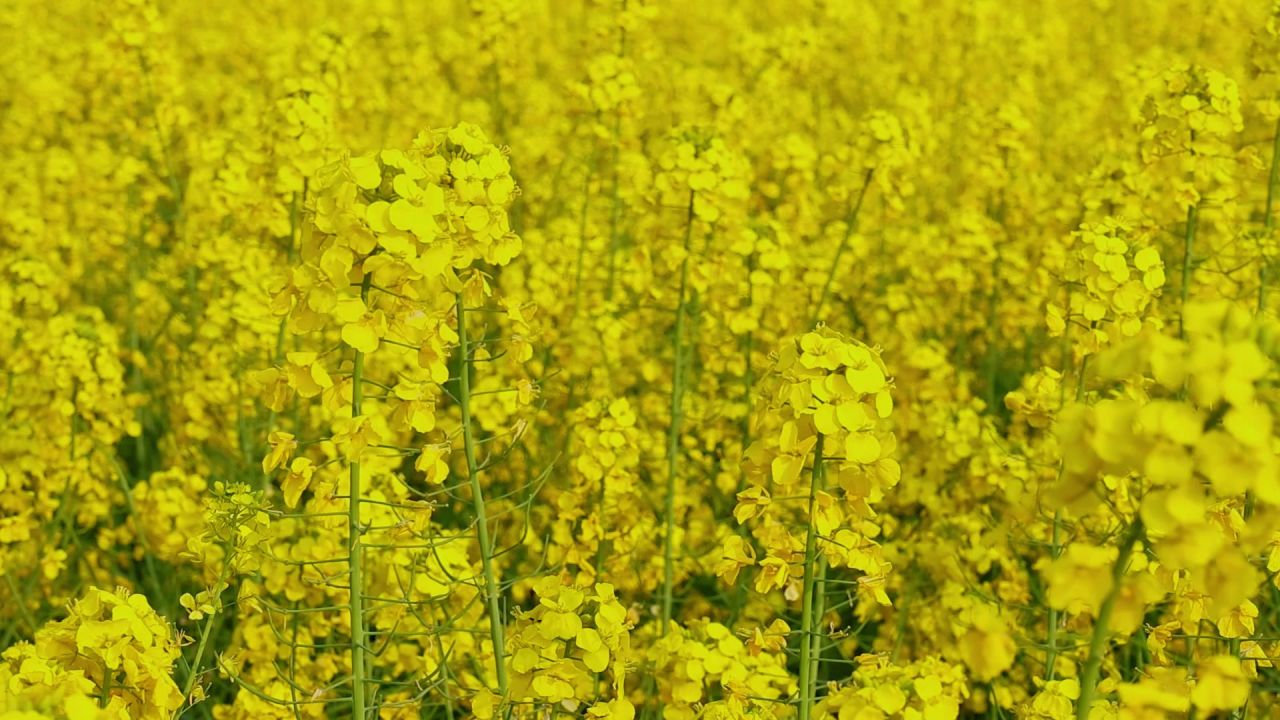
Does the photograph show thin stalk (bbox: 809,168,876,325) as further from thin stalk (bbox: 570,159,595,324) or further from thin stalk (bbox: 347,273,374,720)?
thin stalk (bbox: 347,273,374,720)

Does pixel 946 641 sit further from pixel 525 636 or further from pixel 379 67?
pixel 379 67

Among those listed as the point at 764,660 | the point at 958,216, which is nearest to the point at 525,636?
the point at 764,660

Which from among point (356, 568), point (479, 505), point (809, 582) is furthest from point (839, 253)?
point (356, 568)

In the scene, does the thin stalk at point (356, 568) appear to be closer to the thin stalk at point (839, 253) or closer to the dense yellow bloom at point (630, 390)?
the dense yellow bloom at point (630, 390)

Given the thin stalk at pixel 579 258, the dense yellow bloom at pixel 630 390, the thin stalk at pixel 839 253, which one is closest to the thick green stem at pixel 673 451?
the dense yellow bloom at pixel 630 390

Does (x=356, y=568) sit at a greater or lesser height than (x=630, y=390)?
greater

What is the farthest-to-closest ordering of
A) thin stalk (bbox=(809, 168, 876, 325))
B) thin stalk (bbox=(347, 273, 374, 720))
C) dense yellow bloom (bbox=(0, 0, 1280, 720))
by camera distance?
thin stalk (bbox=(809, 168, 876, 325)) → thin stalk (bbox=(347, 273, 374, 720)) → dense yellow bloom (bbox=(0, 0, 1280, 720))

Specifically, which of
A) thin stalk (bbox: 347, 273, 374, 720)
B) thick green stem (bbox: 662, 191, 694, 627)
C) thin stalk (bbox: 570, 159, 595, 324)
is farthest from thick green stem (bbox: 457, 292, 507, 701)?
thin stalk (bbox: 570, 159, 595, 324)

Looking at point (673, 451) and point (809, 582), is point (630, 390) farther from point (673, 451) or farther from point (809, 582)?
point (809, 582)

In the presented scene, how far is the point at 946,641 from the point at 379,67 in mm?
5858

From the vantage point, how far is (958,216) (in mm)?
5949

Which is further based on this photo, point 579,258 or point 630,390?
point 630,390

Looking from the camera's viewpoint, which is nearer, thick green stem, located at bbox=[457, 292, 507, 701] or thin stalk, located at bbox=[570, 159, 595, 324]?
thick green stem, located at bbox=[457, 292, 507, 701]

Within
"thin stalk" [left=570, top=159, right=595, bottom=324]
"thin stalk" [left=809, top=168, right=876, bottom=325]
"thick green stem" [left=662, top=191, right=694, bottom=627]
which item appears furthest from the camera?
"thin stalk" [left=570, top=159, right=595, bottom=324]
